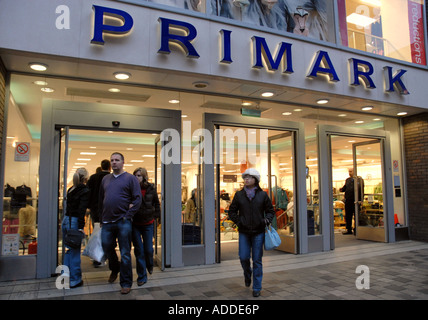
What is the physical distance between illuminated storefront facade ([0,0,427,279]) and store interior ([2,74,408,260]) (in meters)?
0.03

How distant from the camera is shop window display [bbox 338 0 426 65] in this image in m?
7.85

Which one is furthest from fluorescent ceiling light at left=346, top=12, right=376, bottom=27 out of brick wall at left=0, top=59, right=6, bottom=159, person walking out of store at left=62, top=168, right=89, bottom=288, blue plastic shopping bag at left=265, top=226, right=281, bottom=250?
brick wall at left=0, top=59, right=6, bottom=159

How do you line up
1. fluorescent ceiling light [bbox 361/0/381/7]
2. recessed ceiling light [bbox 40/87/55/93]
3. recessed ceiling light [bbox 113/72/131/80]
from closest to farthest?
recessed ceiling light [bbox 113/72/131/80], recessed ceiling light [bbox 40/87/55/93], fluorescent ceiling light [bbox 361/0/381/7]

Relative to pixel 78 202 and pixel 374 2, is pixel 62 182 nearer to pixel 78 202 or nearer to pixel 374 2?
pixel 78 202

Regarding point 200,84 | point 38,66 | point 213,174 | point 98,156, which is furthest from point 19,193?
point 98,156

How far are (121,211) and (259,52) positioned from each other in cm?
366

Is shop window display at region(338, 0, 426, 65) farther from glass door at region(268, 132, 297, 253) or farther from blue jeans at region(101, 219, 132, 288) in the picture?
blue jeans at region(101, 219, 132, 288)

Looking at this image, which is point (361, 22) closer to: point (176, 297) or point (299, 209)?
point (299, 209)

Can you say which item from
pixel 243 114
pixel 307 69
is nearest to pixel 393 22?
pixel 307 69

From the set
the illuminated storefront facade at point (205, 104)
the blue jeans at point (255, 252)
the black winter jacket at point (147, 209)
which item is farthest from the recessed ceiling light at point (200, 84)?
the blue jeans at point (255, 252)

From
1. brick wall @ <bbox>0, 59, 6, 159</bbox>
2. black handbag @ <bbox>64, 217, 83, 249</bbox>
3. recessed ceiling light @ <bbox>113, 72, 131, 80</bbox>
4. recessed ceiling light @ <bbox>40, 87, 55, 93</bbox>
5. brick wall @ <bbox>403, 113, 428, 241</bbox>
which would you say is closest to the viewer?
black handbag @ <bbox>64, 217, 83, 249</bbox>

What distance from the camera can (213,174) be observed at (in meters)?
6.62

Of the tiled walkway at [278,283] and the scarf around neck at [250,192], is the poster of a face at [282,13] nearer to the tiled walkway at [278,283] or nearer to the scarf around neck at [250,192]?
the scarf around neck at [250,192]

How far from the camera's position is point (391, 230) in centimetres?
879
